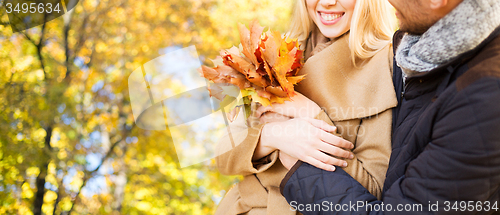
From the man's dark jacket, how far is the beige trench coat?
4.5 inches

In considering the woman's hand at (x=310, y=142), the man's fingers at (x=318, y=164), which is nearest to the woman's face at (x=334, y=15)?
the woman's hand at (x=310, y=142)

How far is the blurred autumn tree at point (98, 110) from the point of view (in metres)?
3.35

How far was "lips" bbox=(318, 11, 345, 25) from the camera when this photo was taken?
61.6 inches

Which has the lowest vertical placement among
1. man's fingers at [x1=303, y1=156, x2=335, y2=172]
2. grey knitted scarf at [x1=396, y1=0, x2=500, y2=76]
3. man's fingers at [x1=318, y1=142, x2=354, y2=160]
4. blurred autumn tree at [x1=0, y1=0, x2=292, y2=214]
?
blurred autumn tree at [x1=0, y1=0, x2=292, y2=214]

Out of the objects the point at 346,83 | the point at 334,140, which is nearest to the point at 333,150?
the point at 334,140

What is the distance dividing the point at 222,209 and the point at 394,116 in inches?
37.4

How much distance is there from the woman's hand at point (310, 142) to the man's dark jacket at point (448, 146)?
0.16 metres

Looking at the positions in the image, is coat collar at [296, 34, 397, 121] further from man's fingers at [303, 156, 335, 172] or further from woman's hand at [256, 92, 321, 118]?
man's fingers at [303, 156, 335, 172]

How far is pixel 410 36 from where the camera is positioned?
114 centimetres

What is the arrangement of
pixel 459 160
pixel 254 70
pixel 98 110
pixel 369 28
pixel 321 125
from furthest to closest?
1. pixel 98 110
2. pixel 369 28
3. pixel 321 125
4. pixel 254 70
5. pixel 459 160

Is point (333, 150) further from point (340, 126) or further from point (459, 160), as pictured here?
point (459, 160)

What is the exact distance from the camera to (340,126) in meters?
1.39

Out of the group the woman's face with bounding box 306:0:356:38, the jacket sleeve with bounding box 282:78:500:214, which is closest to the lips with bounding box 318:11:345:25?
the woman's face with bounding box 306:0:356:38

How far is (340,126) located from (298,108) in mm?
191
